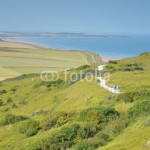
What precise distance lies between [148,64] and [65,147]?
53582 mm

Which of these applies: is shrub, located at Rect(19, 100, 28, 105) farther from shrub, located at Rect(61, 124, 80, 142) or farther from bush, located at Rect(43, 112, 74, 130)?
shrub, located at Rect(61, 124, 80, 142)

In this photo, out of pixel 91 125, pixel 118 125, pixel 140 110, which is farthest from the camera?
Result: pixel 140 110

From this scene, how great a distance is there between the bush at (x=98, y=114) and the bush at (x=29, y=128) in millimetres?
3762

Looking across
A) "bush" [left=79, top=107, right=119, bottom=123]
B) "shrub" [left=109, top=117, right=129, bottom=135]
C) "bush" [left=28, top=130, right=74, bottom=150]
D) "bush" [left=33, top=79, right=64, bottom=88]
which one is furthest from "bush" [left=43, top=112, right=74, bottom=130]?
"bush" [left=33, top=79, right=64, bottom=88]

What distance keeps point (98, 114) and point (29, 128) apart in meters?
5.75

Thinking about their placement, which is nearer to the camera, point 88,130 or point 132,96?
point 88,130

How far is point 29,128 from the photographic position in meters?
30.0

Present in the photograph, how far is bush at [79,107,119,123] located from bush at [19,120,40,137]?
3762 millimetres

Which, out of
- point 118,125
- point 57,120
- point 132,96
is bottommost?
point 57,120

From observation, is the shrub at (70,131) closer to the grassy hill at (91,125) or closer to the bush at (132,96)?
the grassy hill at (91,125)

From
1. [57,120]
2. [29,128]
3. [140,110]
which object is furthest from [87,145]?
[29,128]

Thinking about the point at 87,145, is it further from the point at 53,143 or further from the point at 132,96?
the point at 132,96

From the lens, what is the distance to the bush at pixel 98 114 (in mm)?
27016

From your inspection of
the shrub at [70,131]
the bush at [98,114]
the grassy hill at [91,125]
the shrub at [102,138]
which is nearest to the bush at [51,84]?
the grassy hill at [91,125]
